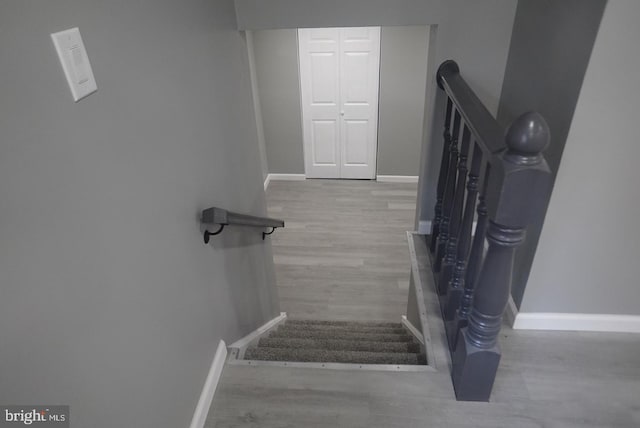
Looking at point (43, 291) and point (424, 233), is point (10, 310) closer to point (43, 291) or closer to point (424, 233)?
point (43, 291)

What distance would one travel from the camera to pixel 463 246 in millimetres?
1551

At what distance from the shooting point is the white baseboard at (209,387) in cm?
140

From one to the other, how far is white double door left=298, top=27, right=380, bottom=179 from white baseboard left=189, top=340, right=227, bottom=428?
3914mm

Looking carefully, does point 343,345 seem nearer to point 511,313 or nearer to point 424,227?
point 424,227

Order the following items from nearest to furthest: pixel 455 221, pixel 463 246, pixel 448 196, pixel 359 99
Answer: pixel 463 246 → pixel 455 221 → pixel 448 196 → pixel 359 99

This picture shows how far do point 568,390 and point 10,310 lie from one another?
1.67m

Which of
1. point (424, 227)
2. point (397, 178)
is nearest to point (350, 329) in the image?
point (424, 227)

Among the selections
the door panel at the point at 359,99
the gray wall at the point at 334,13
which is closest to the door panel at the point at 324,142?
the door panel at the point at 359,99

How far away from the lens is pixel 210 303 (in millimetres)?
1612

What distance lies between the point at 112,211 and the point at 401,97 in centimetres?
447

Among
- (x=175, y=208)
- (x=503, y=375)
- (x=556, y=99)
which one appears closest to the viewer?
(x=175, y=208)

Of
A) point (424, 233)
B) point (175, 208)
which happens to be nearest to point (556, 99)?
point (424, 233)

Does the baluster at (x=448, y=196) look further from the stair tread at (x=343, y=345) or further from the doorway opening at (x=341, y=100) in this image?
the doorway opening at (x=341, y=100)

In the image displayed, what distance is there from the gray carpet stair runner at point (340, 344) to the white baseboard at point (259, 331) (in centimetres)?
5
